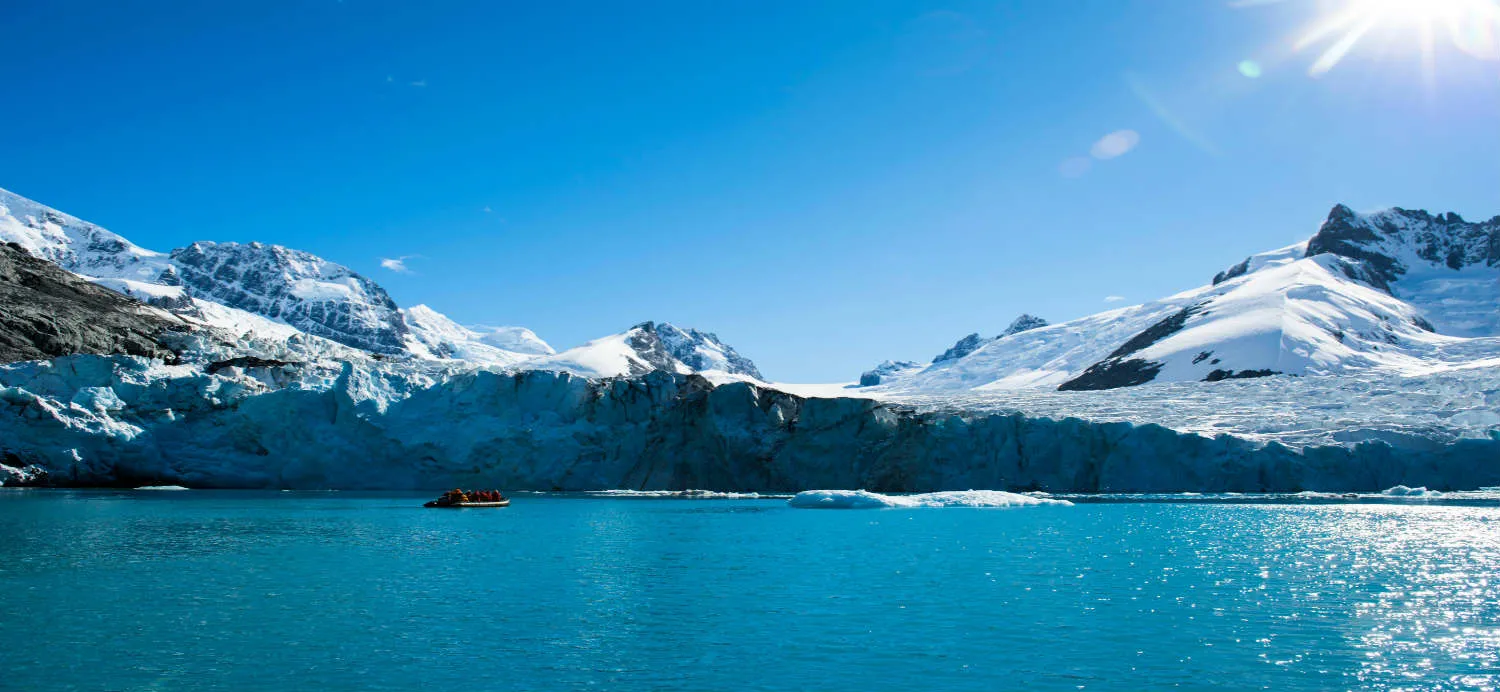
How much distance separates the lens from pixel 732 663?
12.8 metres

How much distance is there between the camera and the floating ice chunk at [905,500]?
43.9 metres

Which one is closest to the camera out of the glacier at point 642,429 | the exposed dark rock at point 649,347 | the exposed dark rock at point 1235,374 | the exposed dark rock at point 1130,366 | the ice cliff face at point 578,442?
the glacier at point 642,429

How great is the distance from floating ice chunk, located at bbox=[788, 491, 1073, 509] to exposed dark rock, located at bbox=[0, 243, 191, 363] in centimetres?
4285

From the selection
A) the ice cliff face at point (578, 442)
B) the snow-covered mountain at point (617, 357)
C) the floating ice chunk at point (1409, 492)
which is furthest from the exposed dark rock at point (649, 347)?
the floating ice chunk at point (1409, 492)

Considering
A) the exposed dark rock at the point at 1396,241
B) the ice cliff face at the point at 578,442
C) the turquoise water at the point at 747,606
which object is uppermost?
the exposed dark rock at the point at 1396,241

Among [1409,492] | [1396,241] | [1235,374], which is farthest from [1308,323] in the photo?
[1396,241]

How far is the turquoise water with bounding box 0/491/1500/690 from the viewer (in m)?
12.2

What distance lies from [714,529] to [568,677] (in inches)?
786

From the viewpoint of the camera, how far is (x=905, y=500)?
45.2m

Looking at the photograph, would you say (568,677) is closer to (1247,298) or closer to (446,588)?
(446,588)

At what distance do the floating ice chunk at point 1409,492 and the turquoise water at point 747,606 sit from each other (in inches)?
794

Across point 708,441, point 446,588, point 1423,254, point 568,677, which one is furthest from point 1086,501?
point 1423,254

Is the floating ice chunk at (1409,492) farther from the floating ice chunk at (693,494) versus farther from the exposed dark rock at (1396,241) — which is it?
the exposed dark rock at (1396,241)

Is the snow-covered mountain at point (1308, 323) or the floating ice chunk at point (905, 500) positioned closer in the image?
the floating ice chunk at point (905, 500)
